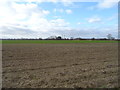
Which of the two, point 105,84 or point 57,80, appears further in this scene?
point 57,80

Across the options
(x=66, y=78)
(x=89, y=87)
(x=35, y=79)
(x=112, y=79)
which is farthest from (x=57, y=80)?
(x=112, y=79)

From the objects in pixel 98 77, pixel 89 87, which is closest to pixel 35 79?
pixel 89 87

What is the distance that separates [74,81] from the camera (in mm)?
7465

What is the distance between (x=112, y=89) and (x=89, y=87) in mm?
950

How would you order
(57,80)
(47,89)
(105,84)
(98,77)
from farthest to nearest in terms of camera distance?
(98,77)
(57,80)
(105,84)
(47,89)

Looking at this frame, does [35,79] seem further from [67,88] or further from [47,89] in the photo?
[67,88]

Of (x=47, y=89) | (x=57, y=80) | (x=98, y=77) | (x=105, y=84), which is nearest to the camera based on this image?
(x=47, y=89)

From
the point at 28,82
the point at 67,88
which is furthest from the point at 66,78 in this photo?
the point at 28,82

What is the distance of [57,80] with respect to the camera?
765 cm

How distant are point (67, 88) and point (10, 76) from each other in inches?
143

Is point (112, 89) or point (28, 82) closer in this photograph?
point (112, 89)

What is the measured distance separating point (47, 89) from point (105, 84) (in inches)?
106

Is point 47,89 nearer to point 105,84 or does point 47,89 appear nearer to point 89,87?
point 89,87

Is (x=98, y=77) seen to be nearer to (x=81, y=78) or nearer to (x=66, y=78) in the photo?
(x=81, y=78)
